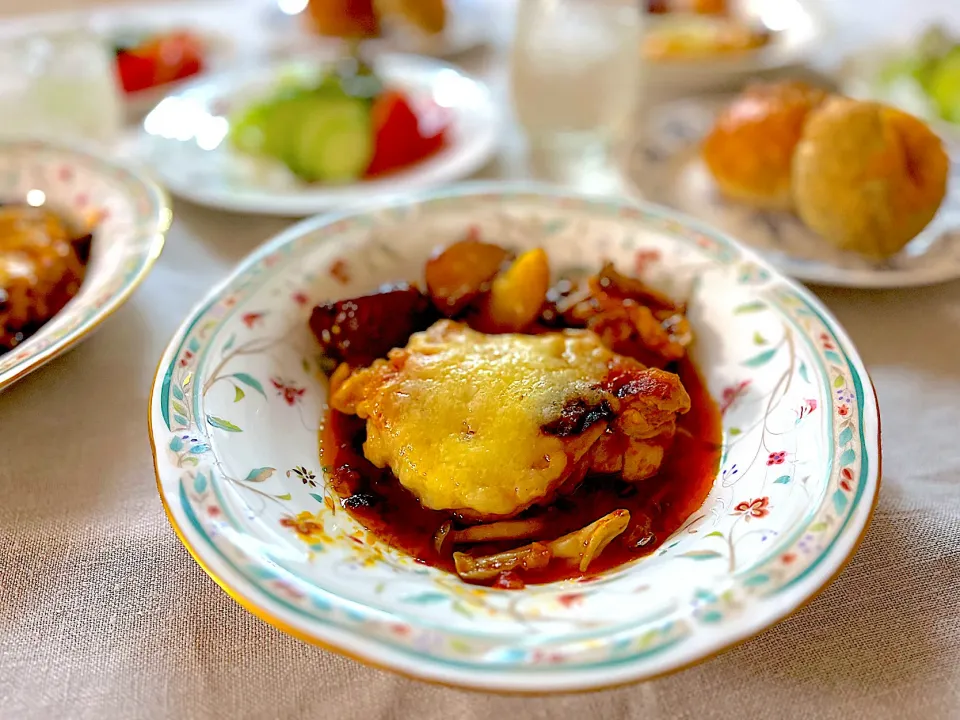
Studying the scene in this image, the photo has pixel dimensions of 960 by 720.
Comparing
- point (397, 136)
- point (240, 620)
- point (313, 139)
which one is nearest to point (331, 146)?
point (313, 139)

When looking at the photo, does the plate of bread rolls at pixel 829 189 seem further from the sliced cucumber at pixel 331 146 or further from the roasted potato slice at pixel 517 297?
the sliced cucumber at pixel 331 146

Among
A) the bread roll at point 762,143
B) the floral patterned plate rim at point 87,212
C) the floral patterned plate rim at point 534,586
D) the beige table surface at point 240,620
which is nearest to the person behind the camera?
the floral patterned plate rim at point 534,586

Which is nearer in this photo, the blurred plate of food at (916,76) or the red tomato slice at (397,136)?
the red tomato slice at (397,136)

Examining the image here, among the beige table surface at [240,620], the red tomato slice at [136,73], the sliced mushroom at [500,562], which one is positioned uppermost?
the red tomato slice at [136,73]

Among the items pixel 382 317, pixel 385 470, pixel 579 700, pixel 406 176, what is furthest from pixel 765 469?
pixel 406 176

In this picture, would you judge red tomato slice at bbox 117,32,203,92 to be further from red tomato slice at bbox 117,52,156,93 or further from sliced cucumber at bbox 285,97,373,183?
sliced cucumber at bbox 285,97,373,183

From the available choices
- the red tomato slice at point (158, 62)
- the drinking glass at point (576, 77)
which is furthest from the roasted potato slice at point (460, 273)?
the red tomato slice at point (158, 62)

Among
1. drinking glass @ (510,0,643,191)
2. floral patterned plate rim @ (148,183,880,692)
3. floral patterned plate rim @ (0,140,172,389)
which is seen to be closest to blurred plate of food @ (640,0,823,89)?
drinking glass @ (510,0,643,191)
